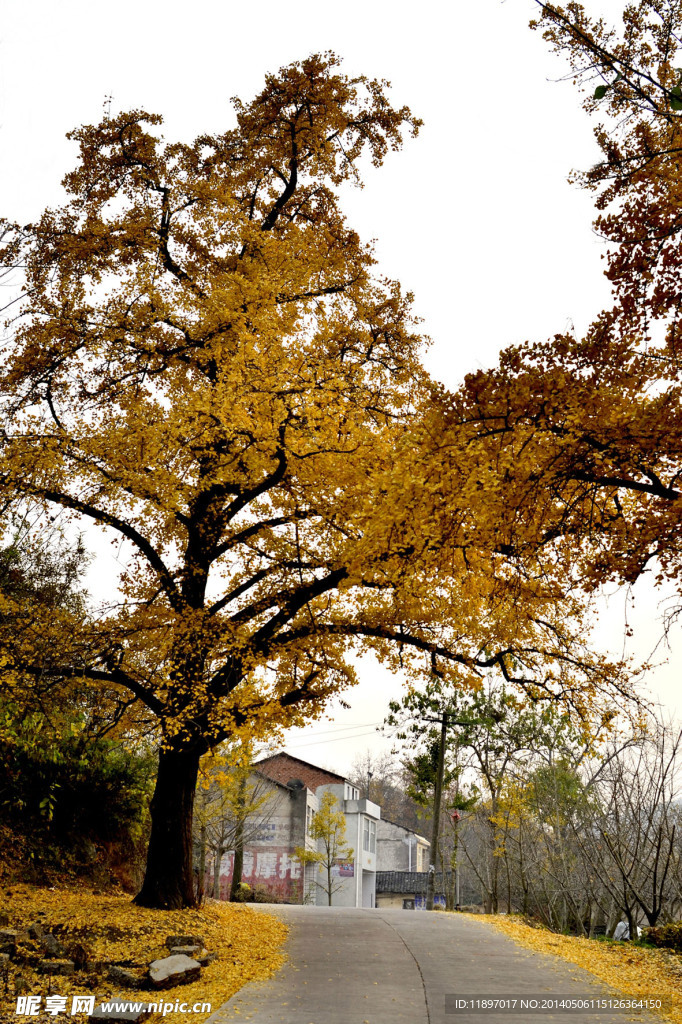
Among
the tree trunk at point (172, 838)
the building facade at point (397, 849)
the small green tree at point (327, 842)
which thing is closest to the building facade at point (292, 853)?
the small green tree at point (327, 842)

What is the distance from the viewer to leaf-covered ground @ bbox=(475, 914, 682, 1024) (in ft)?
25.8

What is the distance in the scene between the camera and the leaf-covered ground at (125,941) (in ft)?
22.9

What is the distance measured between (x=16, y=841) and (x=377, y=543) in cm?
798

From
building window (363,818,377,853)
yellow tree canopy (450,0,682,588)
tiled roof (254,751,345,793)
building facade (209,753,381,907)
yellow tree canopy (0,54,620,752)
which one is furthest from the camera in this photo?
building window (363,818,377,853)

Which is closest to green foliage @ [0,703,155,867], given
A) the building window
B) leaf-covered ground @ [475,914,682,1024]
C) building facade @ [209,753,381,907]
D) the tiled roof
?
leaf-covered ground @ [475,914,682,1024]

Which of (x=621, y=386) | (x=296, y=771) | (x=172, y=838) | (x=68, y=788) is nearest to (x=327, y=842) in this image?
(x=296, y=771)

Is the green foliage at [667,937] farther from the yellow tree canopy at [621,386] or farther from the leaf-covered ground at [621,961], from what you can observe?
the yellow tree canopy at [621,386]

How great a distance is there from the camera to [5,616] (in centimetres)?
1179

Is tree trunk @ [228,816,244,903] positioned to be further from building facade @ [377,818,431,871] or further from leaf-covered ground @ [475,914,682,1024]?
building facade @ [377,818,431,871]

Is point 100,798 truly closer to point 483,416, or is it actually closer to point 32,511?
point 32,511

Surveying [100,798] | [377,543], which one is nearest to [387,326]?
[377,543]

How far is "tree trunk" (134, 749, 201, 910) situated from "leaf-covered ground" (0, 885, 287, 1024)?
0.31 metres

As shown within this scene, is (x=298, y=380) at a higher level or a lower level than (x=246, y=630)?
higher

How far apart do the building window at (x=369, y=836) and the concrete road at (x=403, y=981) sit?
3414cm
